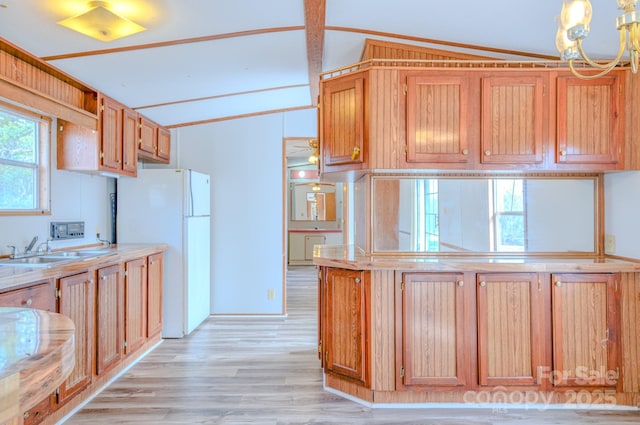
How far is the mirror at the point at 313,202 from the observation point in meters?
10.6

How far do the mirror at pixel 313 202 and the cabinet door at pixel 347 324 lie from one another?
25.8ft

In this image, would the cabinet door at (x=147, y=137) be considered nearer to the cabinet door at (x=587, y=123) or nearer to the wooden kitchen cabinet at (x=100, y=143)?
the wooden kitchen cabinet at (x=100, y=143)

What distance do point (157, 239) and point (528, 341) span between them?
10.8ft

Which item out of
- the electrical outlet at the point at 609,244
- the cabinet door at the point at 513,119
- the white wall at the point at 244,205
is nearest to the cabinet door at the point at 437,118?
the cabinet door at the point at 513,119

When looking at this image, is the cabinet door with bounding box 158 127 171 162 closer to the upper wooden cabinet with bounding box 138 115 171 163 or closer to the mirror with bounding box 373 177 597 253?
the upper wooden cabinet with bounding box 138 115 171 163

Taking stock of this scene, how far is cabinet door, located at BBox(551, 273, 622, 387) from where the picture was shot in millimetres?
2467

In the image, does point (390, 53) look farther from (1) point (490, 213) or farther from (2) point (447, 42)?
(1) point (490, 213)

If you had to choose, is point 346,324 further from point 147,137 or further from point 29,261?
point 147,137

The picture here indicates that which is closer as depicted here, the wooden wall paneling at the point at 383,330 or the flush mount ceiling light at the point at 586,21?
the flush mount ceiling light at the point at 586,21

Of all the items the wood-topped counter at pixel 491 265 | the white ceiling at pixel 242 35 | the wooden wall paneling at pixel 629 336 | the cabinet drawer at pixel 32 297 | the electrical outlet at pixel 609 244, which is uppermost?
the white ceiling at pixel 242 35

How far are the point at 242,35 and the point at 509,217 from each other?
7.54ft

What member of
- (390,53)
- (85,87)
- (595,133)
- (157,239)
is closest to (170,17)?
(85,87)

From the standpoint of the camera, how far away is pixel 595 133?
2.60 meters

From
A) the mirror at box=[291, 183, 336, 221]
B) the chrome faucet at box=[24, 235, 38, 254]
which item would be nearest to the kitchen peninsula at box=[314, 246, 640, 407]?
the chrome faucet at box=[24, 235, 38, 254]
